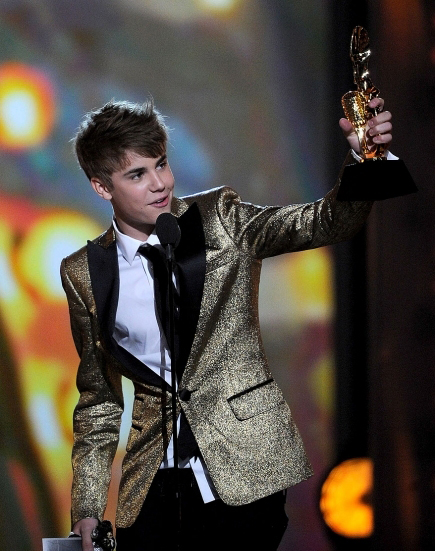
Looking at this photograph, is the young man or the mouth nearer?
the young man

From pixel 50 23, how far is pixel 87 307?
1.77 metres

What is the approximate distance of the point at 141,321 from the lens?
2.34m

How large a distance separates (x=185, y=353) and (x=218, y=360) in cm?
9

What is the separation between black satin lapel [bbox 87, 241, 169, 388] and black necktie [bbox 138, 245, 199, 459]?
122 mm

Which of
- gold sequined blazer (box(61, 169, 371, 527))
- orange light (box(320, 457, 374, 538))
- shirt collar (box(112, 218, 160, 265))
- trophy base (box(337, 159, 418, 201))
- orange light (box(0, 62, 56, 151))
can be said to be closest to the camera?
trophy base (box(337, 159, 418, 201))

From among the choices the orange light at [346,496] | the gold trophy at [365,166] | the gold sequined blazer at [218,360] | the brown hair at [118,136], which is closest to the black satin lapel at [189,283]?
the gold sequined blazer at [218,360]

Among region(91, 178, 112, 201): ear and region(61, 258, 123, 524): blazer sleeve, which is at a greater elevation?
region(91, 178, 112, 201): ear

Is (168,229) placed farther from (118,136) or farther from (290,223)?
(118,136)

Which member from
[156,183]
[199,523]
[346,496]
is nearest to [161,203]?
[156,183]

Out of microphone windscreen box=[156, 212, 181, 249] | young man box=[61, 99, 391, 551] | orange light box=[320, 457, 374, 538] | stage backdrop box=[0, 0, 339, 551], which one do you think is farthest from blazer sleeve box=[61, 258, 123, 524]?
orange light box=[320, 457, 374, 538]

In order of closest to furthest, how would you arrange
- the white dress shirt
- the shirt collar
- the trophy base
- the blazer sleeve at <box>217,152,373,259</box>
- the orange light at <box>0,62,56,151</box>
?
the trophy base, the blazer sleeve at <box>217,152,373,259</box>, the white dress shirt, the shirt collar, the orange light at <box>0,62,56,151</box>

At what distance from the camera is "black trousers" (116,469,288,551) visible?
2.20 m

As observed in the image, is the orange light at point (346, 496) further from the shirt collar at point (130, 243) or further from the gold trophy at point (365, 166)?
the gold trophy at point (365, 166)

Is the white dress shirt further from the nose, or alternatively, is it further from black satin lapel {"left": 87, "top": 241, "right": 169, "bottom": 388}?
the nose
